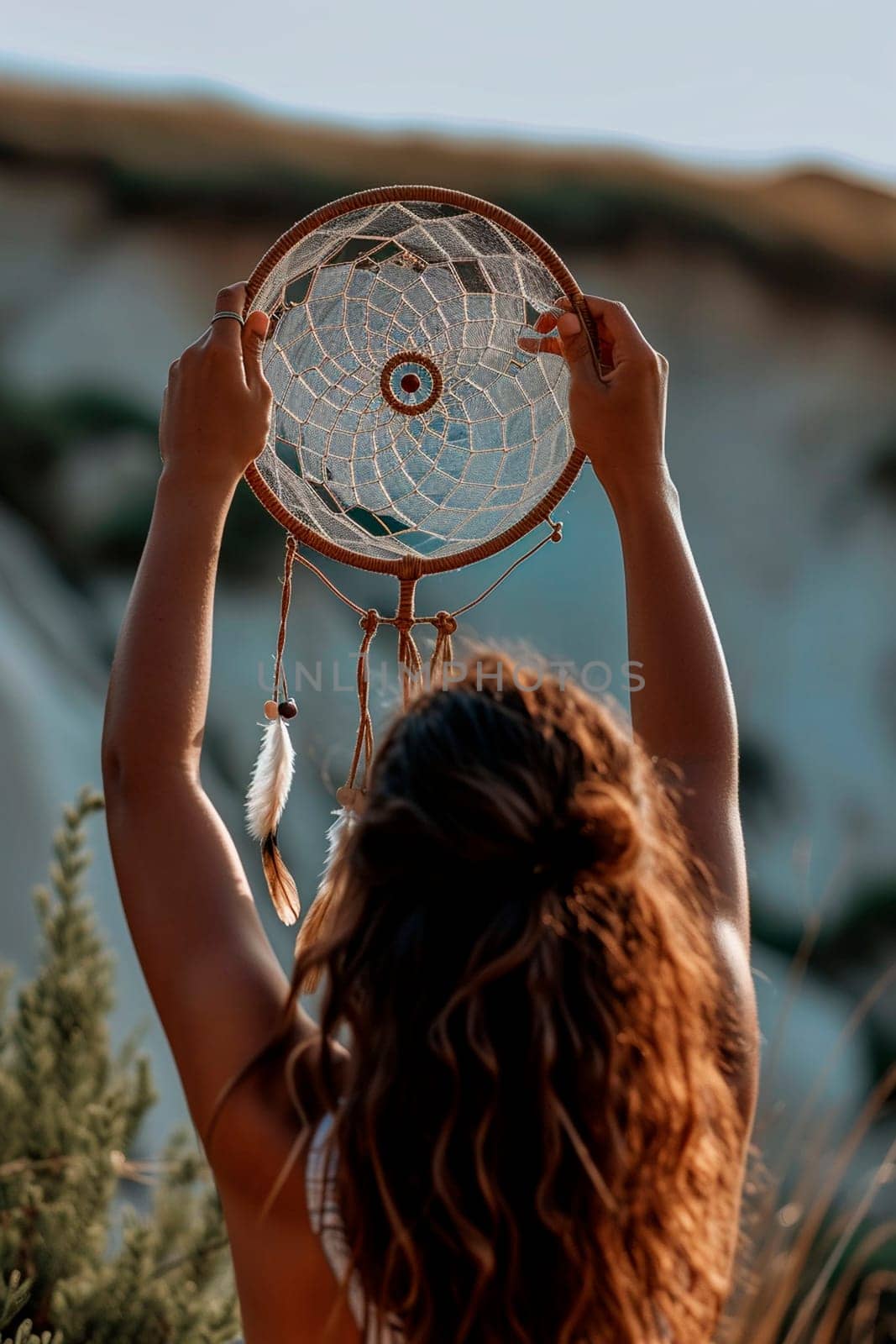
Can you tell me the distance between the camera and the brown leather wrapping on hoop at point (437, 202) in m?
1.32

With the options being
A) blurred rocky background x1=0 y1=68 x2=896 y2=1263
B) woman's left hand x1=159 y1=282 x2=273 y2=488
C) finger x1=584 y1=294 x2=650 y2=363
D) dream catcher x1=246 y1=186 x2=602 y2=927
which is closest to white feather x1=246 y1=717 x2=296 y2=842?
dream catcher x1=246 y1=186 x2=602 y2=927

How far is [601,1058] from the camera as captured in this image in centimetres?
74

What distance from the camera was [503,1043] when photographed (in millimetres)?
739

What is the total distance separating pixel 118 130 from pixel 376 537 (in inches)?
92.8

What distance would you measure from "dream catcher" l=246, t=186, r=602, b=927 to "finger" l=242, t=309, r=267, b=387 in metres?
0.32

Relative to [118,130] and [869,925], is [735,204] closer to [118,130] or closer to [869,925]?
[118,130]

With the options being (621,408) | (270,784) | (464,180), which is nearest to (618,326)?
(621,408)

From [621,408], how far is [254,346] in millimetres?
322

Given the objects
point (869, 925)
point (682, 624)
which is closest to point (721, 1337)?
point (682, 624)

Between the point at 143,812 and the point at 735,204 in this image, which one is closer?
the point at 143,812

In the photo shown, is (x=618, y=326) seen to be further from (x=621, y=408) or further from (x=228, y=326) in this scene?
(x=228, y=326)

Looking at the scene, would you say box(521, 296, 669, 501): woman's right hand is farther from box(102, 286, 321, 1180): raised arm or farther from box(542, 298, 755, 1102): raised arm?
box(102, 286, 321, 1180): raised arm

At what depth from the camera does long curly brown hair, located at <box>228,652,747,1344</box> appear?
73 centimetres

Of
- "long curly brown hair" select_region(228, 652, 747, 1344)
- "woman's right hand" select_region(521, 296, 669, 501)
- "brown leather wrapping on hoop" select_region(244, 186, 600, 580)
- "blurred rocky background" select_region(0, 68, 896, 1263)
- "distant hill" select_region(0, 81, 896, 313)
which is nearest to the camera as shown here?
"long curly brown hair" select_region(228, 652, 747, 1344)
